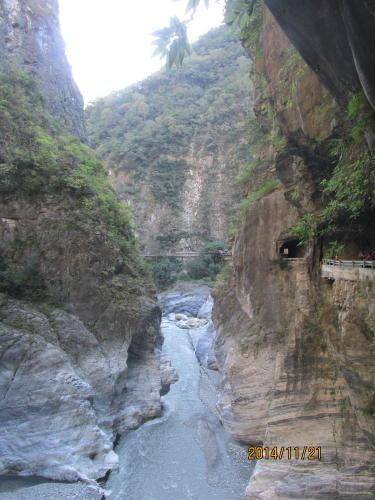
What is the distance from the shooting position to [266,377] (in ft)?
43.2

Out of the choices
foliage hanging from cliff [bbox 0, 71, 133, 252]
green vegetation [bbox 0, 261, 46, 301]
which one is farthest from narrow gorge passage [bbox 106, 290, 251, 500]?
foliage hanging from cliff [bbox 0, 71, 133, 252]

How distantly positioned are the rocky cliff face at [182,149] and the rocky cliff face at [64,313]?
34.7 m

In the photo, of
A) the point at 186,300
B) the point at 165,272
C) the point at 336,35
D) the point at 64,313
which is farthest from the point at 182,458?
the point at 165,272

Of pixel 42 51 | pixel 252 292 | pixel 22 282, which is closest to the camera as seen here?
pixel 22 282

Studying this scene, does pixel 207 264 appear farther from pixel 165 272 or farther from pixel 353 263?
pixel 353 263

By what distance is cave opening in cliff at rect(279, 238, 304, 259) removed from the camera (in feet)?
45.4

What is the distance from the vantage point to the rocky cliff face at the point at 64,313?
37.7ft

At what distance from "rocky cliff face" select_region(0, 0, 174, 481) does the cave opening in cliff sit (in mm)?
6537

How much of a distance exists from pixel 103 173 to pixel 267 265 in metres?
11.4

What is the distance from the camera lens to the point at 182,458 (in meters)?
12.7

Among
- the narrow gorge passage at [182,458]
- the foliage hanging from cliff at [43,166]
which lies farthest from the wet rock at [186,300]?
the narrow gorge passage at [182,458]

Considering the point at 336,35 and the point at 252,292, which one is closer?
the point at 336,35

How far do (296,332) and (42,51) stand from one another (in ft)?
84.2

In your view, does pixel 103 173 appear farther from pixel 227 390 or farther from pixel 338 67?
pixel 338 67
